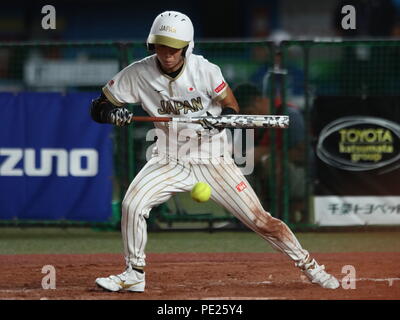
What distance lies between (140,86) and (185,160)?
662mm

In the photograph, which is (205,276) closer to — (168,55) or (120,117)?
(120,117)

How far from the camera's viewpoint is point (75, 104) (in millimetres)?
10938

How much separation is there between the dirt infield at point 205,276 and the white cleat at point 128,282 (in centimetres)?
6

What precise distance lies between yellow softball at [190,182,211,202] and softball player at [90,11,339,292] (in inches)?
5.7

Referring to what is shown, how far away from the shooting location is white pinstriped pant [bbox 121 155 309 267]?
24.0 ft

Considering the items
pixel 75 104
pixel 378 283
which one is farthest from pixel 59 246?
pixel 378 283

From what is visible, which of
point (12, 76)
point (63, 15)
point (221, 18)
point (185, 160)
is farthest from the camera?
point (63, 15)

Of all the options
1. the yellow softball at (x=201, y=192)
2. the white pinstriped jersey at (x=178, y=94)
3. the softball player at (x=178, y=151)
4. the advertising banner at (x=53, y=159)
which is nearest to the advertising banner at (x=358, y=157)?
the advertising banner at (x=53, y=159)

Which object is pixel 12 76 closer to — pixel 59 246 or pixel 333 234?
pixel 59 246

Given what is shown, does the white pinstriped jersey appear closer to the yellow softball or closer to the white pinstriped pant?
the white pinstriped pant

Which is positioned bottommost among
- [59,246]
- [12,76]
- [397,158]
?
[59,246]

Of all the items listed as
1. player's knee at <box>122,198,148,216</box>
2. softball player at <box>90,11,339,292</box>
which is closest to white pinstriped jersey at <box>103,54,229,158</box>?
softball player at <box>90,11,339,292</box>

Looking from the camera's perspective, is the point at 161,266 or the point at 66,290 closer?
the point at 66,290

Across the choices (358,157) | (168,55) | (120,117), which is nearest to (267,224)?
(120,117)
